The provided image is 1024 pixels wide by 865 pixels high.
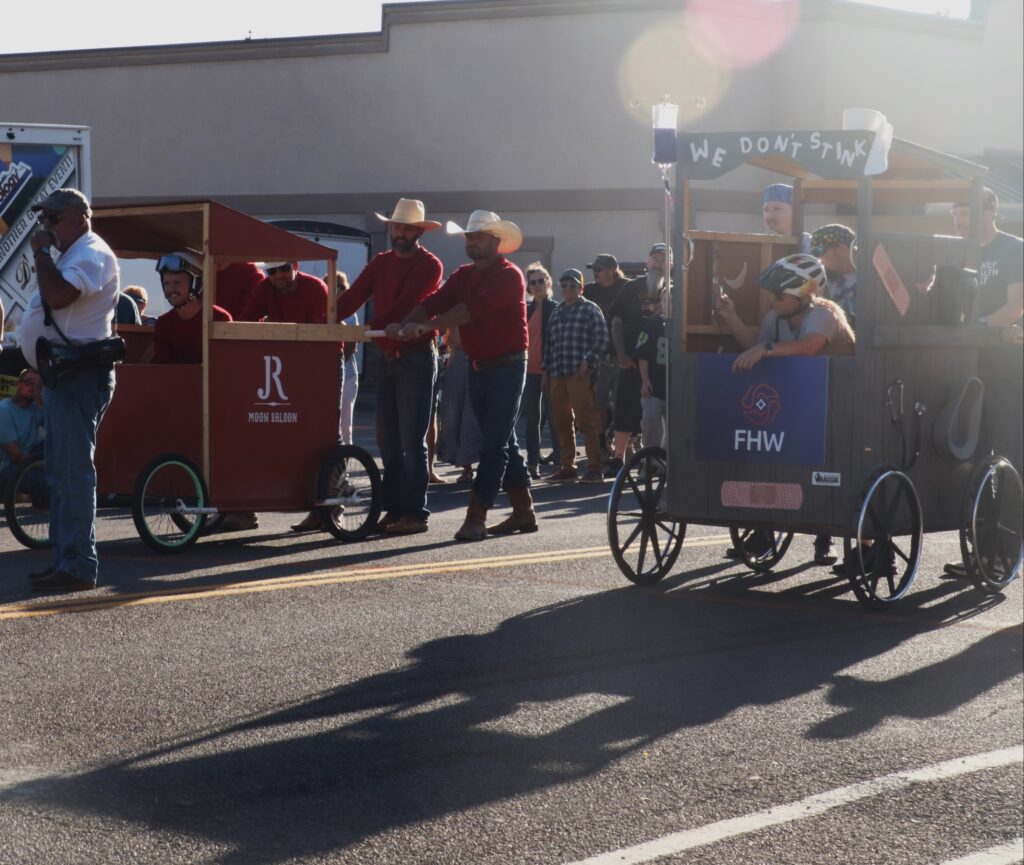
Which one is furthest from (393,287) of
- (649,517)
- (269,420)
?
(649,517)

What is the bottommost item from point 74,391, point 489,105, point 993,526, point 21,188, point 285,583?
point 285,583

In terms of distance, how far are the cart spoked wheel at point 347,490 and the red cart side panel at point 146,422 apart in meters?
0.79

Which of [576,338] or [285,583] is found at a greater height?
[576,338]

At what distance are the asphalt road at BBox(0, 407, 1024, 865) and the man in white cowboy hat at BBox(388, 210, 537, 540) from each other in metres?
1.21

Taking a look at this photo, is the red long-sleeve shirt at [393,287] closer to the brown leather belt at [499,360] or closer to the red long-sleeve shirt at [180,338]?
the brown leather belt at [499,360]

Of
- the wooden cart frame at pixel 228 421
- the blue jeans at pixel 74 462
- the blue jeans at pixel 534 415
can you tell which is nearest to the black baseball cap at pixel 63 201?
the blue jeans at pixel 74 462

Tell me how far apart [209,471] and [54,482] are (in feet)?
5.74

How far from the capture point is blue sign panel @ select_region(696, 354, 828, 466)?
27.5 feet

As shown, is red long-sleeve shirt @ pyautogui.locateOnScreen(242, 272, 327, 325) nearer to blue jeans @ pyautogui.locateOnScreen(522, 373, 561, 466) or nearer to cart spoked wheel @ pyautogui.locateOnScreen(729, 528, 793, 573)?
cart spoked wheel @ pyautogui.locateOnScreen(729, 528, 793, 573)

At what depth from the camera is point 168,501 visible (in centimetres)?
971

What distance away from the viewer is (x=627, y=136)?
3209 centimetres

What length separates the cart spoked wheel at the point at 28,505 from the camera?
9.69 metres

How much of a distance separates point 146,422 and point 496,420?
2.10m

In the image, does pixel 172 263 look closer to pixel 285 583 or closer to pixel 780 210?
pixel 285 583
